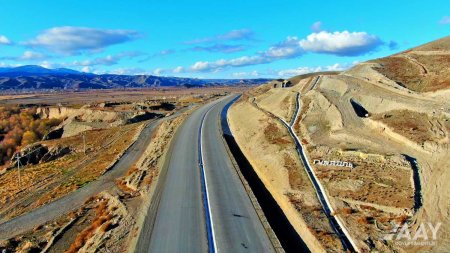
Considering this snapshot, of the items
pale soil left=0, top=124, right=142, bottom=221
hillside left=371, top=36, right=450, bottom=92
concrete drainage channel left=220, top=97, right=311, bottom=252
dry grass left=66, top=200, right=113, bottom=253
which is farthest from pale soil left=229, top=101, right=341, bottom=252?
hillside left=371, top=36, right=450, bottom=92

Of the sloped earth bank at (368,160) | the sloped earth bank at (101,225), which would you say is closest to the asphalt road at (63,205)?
the sloped earth bank at (101,225)

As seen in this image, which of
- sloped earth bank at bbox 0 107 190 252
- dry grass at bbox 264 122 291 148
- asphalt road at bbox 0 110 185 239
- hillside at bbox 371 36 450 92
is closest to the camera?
sloped earth bank at bbox 0 107 190 252

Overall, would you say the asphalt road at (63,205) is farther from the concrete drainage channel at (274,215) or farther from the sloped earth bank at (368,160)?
the sloped earth bank at (368,160)

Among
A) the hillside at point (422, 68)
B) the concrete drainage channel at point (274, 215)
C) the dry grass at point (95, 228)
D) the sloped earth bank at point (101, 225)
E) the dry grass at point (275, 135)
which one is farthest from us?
the hillside at point (422, 68)

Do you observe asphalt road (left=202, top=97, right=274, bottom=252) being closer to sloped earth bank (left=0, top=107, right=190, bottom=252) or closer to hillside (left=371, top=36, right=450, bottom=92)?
sloped earth bank (left=0, top=107, right=190, bottom=252)

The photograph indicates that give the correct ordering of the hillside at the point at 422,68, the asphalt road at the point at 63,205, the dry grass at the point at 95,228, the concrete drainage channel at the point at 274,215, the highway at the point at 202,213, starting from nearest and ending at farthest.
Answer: the highway at the point at 202,213
the concrete drainage channel at the point at 274,215
the dry grass at the point at 95,228
the asphalt road at the point at 63,205
the hillside at the point at 422,68

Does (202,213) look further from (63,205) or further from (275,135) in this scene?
(275,135)

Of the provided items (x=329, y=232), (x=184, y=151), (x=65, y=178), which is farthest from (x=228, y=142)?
(x=329, y=232)
